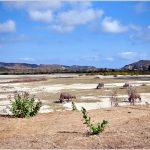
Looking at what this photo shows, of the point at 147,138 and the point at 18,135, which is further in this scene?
the point at 18,135

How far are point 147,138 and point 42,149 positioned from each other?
2.52 meters

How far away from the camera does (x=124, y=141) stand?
10.6 meters

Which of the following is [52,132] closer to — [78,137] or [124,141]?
[78,137]

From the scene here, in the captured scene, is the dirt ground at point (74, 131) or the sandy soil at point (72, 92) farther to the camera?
the sandy soil at point (72, 92)

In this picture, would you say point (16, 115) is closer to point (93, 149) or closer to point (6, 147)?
point (6, 147)

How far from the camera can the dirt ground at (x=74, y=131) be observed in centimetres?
1058

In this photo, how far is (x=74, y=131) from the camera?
12.2 meters

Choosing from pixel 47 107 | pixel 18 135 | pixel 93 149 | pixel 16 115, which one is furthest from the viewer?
pixel 47 107

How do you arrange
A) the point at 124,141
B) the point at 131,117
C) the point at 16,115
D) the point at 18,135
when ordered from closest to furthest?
1. the point at 124,141
2. the point at 18,135
3. the point at 131,117
4. the point at 16,115

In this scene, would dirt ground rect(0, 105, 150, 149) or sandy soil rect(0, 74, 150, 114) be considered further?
sandy soil rect(0, 74, 150, 114)

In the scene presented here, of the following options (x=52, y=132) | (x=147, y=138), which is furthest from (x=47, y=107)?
(x=147, y=138)

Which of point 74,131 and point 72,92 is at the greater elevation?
point 72,92

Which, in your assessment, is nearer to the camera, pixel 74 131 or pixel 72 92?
pixel 74 131

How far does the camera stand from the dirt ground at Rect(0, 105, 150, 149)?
1058 cm
